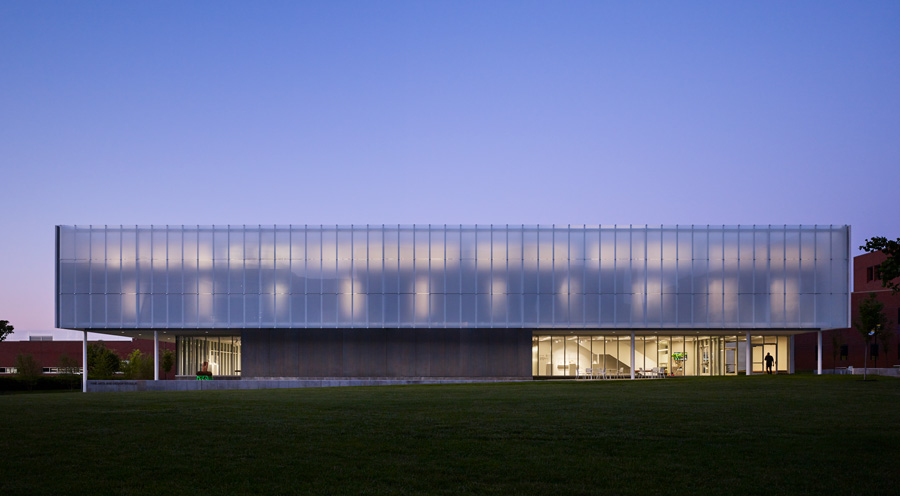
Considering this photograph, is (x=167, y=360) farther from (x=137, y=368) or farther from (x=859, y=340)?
(x=859, y=340)

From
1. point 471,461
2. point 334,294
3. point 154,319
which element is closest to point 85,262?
point 154,319

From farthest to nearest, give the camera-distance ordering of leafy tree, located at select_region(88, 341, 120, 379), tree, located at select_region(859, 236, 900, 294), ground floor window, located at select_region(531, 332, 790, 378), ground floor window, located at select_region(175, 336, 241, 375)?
leafy tree, located at select_region(88, 341, 120, 379), ground floor window, located at select_region(175, 336, 241, 375), ground floor window, located at select_region(531, 332, 790, 378), tree, located at select_region(859, 236, 900, 294)

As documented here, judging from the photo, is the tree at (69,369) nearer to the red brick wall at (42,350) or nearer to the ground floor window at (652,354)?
the red brick wall at (42,350)

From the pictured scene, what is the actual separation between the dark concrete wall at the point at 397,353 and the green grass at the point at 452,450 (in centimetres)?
2878

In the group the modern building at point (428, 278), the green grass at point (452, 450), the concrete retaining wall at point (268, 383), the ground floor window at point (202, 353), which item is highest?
the modern building at point (428, 278)

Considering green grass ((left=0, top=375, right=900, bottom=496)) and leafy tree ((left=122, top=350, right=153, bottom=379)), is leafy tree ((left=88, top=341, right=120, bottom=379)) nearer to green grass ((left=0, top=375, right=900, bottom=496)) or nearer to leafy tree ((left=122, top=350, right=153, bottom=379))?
leafy tree ((left=122, top=350, right=153, bottom=379))

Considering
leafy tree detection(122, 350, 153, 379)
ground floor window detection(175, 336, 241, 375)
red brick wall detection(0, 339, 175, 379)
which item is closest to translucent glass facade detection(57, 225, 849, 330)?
ground floor window detection(175, 336, 241, 375)

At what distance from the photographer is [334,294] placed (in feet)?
157

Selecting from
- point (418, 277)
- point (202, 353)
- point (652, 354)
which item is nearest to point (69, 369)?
point (202, 353)

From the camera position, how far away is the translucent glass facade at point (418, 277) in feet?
155

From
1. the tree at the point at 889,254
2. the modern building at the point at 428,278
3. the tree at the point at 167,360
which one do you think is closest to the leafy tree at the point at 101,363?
A: the tree at the point at 167,360

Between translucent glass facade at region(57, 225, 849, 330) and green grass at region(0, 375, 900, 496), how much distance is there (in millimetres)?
27350

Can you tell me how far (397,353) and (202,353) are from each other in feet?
47.6

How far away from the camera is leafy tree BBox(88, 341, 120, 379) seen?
61250mm
